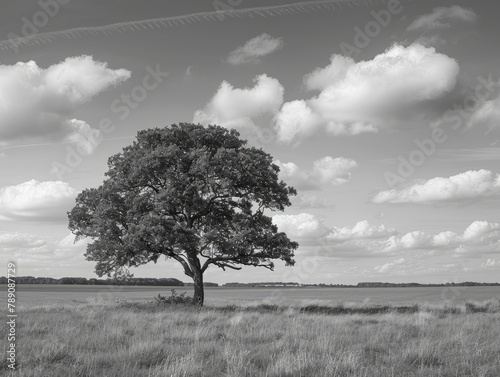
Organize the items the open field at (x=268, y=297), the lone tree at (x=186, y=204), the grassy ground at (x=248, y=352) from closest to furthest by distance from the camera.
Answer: the grassy ground at (x=248, y=352) < the lone tree at (x=186, y=204) < the open field at (x=268, y=297)

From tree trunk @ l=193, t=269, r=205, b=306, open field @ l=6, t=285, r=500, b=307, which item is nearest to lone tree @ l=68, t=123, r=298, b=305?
tree trunk @ l=193, t=269, r=205, b=306

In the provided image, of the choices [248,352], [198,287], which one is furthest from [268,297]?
[248,352]

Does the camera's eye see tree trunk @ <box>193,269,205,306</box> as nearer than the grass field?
No

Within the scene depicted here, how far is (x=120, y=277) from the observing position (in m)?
30.5

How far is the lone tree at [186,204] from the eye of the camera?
2773 centimetres

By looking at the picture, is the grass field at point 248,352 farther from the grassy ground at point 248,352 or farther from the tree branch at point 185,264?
the tree branch at point 185,264

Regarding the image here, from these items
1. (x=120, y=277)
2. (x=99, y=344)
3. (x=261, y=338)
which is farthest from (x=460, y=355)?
(x=120, y=277)

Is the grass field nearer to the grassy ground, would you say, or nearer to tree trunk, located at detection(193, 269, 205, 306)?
the grassy ground

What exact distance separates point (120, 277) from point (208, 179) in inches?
346

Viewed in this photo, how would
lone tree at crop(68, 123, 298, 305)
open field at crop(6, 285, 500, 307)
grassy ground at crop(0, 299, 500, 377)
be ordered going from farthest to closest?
open field at crop(6, 285, 500, 307) < lone tree at crop(68, 123, 298, 305) < grassy ground at crop(0, 299, 500, 377)

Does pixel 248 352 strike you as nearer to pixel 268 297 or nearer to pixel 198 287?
pixel 198 287

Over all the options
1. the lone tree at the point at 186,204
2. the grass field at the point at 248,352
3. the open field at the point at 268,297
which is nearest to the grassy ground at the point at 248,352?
the grass field at the point at 248,352

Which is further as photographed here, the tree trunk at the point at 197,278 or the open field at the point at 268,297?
the open field at the point at 268,297

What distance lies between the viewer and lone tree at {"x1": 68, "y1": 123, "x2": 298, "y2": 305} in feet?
91.0
